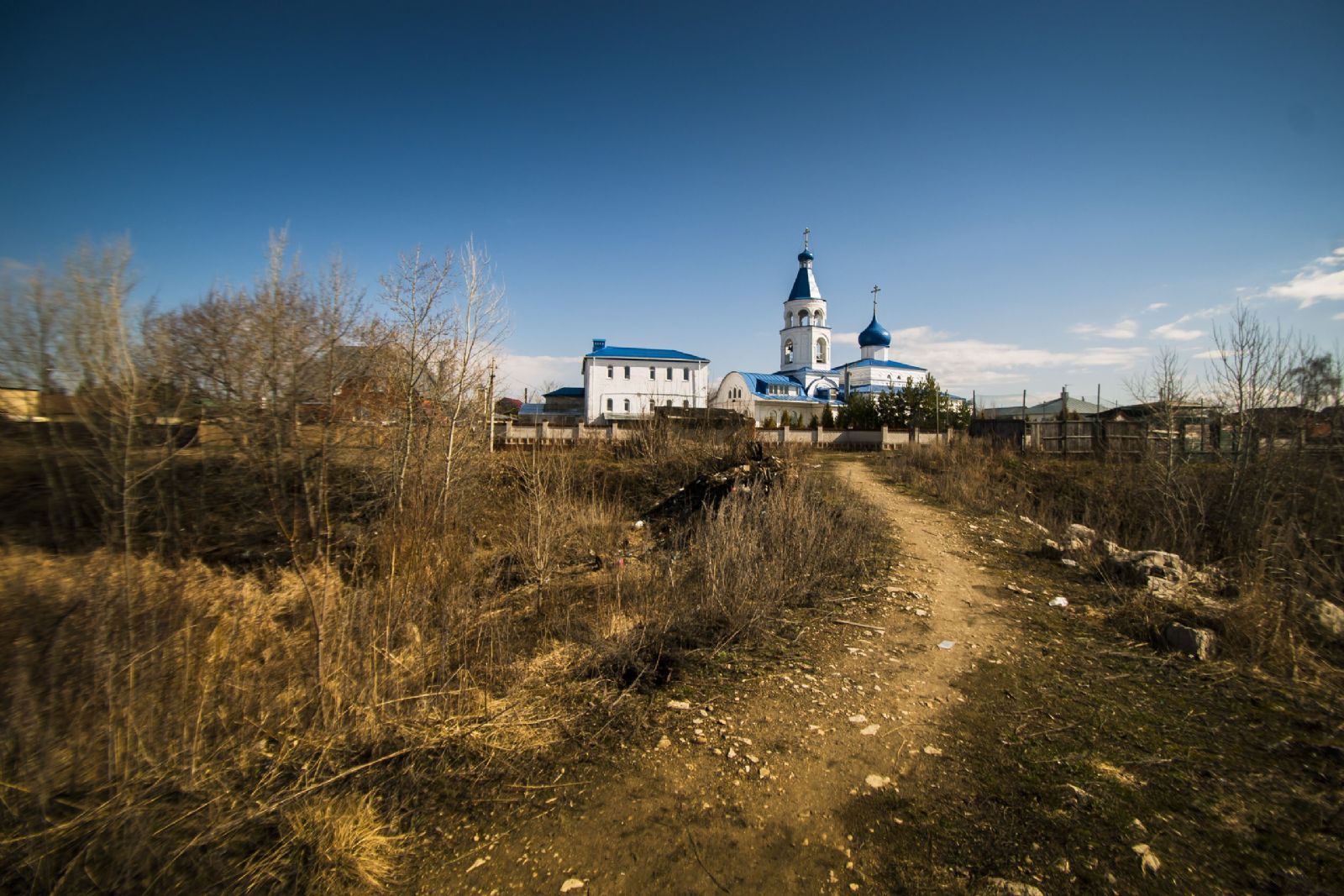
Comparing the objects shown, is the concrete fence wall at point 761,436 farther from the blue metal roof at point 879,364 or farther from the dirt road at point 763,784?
the blue metal roof at point 879,364

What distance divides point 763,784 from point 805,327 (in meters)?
53.0

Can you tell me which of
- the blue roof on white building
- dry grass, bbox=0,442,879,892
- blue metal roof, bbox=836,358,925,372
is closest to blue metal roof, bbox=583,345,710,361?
the blue roof on white building

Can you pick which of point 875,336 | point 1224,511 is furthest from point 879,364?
point 1224,511

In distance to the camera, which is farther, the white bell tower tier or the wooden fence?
the white bell tower tier

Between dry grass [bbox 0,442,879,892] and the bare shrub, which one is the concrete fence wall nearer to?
dry grass [bbox 0,442,879,892]

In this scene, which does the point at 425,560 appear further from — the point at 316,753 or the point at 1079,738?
the point at 1079,738

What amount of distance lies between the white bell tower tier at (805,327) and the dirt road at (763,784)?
50.1m

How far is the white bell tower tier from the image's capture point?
52.6 metres

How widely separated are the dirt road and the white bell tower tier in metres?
50.1

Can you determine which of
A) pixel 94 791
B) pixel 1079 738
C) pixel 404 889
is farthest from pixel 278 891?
pixel 1079 738

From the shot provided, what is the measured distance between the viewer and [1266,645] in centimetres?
440

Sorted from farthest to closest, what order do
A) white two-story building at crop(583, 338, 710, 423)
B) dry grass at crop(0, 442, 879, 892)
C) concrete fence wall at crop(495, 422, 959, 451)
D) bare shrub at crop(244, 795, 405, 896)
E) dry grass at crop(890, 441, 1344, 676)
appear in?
Result: 1. white two-story building at crop(583, 338, 710, 423)
2. concrete fence wall at crop(495, 422, 959, 451)
3. dry grass at crop(890, 441, 1344, 676)
4. dry grass at crop(0, 442, 879, 892)
5. bare shrub at crop(244, 795, 405, 896)

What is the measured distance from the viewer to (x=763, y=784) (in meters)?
2.89

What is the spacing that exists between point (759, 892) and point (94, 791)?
324 cm
